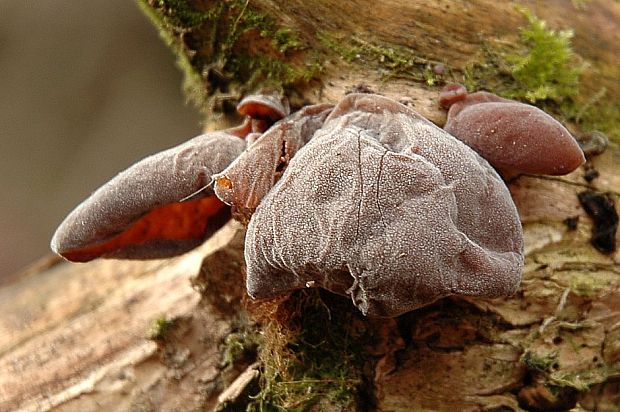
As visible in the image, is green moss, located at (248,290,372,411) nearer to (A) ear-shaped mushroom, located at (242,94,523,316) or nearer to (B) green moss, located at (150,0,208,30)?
(A) ear-shaped mushroom, located at (242,94,523,316)

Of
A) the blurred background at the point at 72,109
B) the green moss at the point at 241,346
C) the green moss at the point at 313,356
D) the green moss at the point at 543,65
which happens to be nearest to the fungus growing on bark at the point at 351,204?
the green moss at the point at 313,356

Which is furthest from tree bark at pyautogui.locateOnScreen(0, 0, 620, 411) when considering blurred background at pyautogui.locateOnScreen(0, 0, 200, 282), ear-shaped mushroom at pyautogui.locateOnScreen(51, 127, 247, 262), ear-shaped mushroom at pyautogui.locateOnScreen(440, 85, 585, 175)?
blurred background at pyautogui.locateOnScreen(0, 0, 200, 282)

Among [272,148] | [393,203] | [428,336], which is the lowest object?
[428,336]

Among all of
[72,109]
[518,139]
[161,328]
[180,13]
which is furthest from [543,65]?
[72,109]

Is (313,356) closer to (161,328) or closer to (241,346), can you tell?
(241,346)

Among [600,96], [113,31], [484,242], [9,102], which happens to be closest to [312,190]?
[484,242]

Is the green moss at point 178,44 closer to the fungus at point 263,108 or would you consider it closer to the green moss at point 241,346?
the fungus at point 263,108

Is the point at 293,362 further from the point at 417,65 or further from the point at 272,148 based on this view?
the point at 417,65
